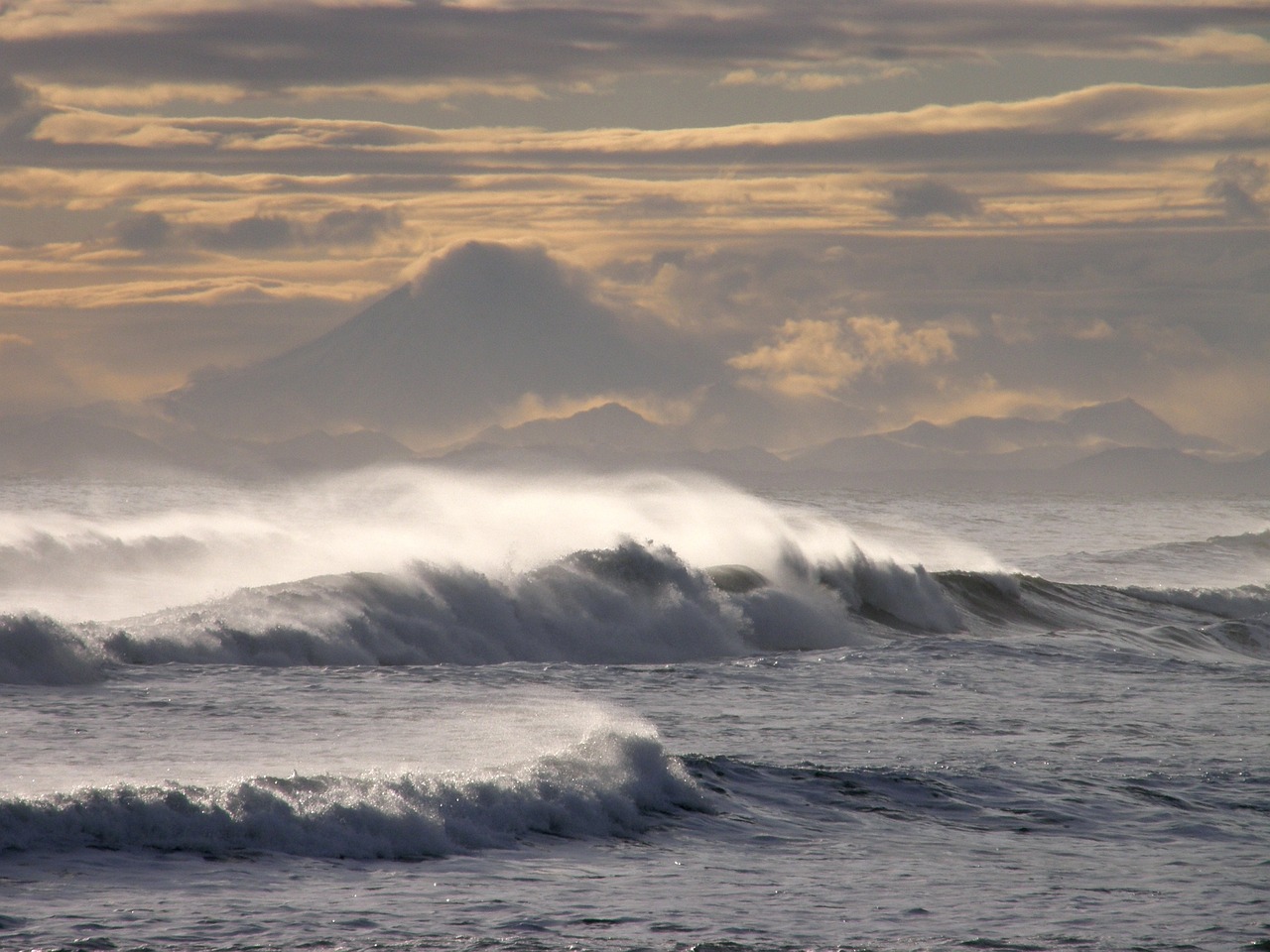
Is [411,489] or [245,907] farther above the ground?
[411,489]

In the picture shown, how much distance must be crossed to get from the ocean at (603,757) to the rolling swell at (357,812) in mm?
26

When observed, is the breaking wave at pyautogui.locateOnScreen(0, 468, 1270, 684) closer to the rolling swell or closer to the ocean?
the ocean

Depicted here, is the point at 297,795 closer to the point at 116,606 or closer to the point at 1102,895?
the point at 1102,895

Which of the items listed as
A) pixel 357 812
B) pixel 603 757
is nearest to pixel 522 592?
pixel 603 757

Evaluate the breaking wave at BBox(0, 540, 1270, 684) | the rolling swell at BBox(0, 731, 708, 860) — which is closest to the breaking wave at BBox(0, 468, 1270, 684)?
the breaking wave at BBox(0, 540, 1270, 684)

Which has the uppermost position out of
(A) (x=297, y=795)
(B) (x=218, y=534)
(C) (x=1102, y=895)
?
(B) (x=218, y=534)

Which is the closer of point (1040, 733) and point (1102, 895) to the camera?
point (1102, 895)

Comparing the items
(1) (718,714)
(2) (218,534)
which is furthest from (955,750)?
(2) (218,534)

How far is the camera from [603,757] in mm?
12195

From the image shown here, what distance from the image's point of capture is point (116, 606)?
23844mm

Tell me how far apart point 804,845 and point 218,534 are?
78.7 feet

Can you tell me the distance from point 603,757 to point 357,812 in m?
2.51

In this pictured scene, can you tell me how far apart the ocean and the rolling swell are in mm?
26

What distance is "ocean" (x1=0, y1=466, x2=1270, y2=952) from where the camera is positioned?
29.7 ft
